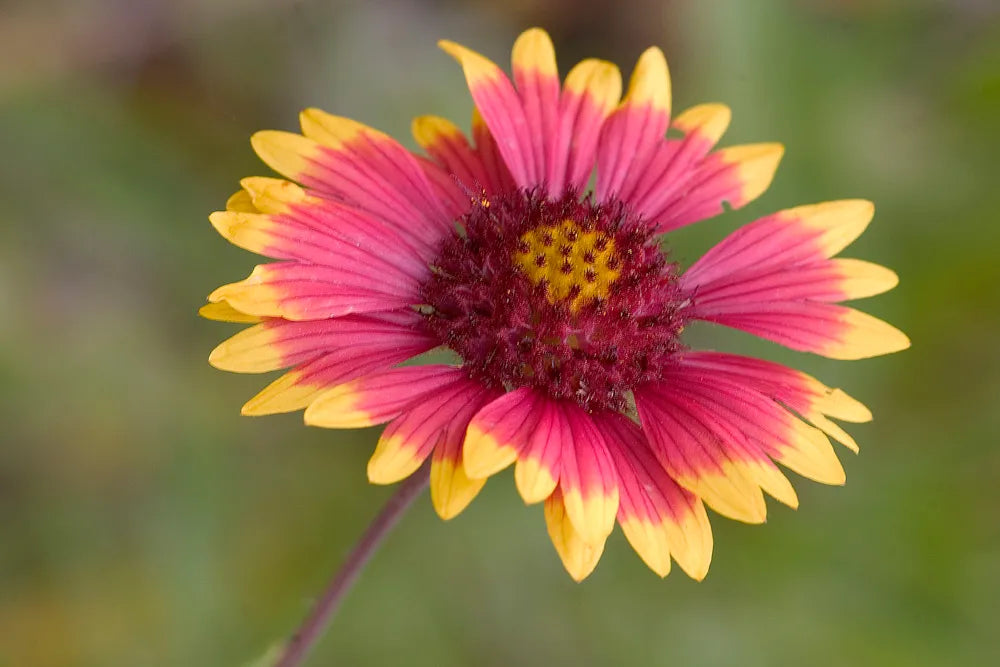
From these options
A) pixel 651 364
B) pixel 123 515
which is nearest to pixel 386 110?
pixel 123 515

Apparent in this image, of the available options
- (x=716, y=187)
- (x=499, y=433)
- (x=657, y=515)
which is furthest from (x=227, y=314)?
(x=716, y=187)

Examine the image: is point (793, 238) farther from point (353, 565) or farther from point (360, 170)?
point (353, 565)

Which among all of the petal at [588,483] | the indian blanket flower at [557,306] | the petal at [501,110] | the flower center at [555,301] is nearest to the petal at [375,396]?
the indian blanket flower at [557,306]

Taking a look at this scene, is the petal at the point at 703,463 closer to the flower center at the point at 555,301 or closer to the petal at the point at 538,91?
the flower center at the point at 555,301

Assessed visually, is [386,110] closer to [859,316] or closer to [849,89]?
[849,89]

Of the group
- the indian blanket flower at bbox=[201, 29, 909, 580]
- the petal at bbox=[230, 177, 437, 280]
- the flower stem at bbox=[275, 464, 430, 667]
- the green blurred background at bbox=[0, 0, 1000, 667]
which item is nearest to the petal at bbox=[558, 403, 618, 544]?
the indian blanket flower at bbox=[201, 29, 909, 580]

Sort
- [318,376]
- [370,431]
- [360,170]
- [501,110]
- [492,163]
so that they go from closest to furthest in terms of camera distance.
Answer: [318,376] < [360,170] < [501,110] < [492,163] < [370,431]
